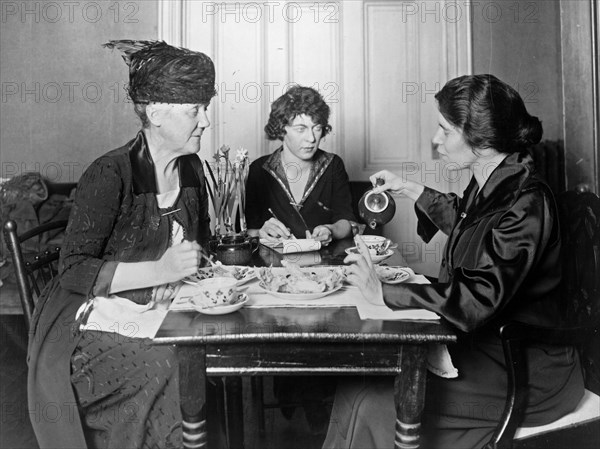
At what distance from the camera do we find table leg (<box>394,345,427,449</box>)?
99 cm

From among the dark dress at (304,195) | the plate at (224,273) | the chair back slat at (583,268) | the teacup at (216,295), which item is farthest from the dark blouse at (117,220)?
the chair back slat at (583,268)

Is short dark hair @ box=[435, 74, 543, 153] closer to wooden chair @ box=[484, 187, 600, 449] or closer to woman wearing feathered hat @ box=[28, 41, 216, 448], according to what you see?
wooden chair @ box=[484, 187, 600, 449]

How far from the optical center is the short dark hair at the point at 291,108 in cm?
217

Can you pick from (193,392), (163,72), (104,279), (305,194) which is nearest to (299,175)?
(305,194)

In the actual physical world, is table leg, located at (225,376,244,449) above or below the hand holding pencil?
below

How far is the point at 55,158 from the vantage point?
2.03m

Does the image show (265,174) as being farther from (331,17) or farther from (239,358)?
(239,358)

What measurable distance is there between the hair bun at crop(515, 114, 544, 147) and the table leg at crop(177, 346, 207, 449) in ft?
2.73

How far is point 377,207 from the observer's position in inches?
65.2

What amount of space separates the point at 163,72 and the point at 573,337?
43.9 inches

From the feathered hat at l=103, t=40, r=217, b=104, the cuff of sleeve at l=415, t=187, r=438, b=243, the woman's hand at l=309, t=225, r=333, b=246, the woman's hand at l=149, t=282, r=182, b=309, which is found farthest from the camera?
the woman's hand at l=309, t=225, r=333, b=246

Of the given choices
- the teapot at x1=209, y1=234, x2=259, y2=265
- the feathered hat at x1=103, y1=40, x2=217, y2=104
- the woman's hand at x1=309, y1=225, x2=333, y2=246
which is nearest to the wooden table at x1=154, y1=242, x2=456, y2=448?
the teapot at x1=209, y1=234, x2=259, y2=265

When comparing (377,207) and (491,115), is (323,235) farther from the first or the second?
(491,115)

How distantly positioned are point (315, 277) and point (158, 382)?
401 millimetres
